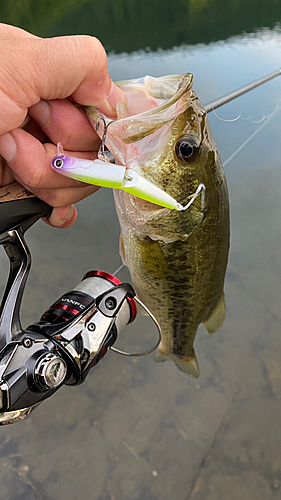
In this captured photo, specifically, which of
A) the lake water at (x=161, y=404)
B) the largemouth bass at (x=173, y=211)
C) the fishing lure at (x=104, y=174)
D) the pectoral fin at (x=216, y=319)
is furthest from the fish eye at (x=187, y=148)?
the lake water at (x=161, y=404)

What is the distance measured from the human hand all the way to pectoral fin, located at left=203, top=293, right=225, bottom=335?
2.13ft

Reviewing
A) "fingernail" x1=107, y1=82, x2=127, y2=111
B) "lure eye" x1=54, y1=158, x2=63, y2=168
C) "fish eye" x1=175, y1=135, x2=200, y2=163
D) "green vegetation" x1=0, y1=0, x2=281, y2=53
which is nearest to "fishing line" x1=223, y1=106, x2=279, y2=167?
"fish eye" x1=175, y1=135, x2=200, y2=163

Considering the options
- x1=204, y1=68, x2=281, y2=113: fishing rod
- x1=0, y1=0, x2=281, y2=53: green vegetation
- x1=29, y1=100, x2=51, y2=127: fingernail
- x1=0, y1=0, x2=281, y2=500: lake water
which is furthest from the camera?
x1=0, y1=0, x2=281, y2=53: green vegetation

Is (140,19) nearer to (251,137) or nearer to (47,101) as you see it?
(251,137)

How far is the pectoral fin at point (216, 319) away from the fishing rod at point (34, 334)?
14.7 inches

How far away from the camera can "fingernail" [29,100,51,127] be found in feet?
2.21

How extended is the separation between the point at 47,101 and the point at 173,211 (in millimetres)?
378

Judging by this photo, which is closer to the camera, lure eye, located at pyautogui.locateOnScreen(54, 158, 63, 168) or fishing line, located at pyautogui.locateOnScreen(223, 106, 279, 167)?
lure eye, located at pyautogui.locateOnScreen(54, 158, 63, 168)

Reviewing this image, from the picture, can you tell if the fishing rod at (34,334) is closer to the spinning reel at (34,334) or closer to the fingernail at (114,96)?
the spinning reel at (34,334)

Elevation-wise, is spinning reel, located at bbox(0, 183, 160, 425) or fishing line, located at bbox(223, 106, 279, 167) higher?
spinning reel, located at bbox(0, 183, 160, 425)

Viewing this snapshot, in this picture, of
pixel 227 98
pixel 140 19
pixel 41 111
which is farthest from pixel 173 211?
pixel 140 19

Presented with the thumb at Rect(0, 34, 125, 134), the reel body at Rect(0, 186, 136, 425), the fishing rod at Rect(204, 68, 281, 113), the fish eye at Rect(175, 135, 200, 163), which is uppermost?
the thumb at Rect(0, 34, 125, 134)

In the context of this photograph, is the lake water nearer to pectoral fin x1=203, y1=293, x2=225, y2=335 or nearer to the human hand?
pectoral fin x1=203, y1=293, x2=225, y2=335

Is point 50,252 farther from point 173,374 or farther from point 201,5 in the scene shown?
point 201,5
